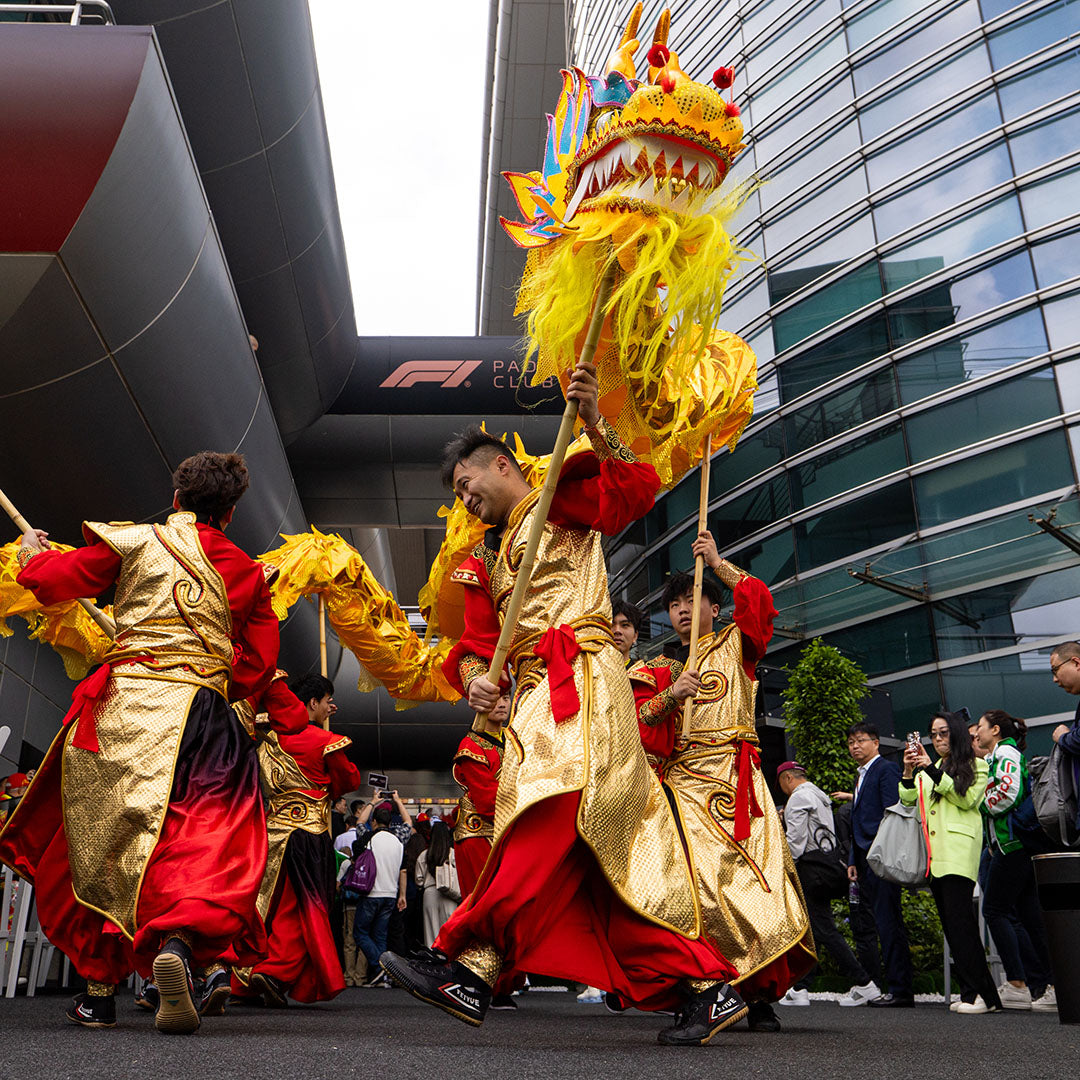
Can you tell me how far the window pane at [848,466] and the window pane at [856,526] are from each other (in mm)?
290

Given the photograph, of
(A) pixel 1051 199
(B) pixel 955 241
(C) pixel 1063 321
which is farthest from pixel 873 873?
(B) pixel 955 241

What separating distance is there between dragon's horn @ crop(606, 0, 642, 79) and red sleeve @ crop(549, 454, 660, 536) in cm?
104

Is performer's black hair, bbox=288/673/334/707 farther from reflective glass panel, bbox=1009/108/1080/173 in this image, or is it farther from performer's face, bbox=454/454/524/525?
reflective glass panel, bbox=1009/108/1080/173

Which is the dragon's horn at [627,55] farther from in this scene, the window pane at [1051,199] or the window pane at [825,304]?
the window pane at [825,304]

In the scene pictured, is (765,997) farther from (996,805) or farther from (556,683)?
(996,805)

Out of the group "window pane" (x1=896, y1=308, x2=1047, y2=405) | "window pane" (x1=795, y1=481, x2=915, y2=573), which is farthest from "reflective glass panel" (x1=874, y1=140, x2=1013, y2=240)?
"window pane" (x1=795, y1=481, x2=915, y2=573)

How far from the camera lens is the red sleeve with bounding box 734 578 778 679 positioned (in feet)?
13.5

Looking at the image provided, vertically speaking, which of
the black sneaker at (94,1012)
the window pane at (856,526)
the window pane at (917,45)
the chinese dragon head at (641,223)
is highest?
the window pane at (917,45)

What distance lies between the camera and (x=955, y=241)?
48.9ft

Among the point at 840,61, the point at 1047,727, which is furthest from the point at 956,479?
the point at 840,61

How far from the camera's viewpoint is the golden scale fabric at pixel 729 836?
3646 millimetres

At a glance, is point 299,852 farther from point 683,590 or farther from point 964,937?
point 964,937

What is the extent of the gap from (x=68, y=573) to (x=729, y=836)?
7.74ft

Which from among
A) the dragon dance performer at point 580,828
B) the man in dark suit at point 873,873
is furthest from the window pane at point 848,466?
the dragon dance performer at point 580,828
